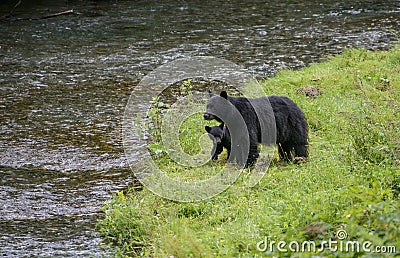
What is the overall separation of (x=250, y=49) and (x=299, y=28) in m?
2.44

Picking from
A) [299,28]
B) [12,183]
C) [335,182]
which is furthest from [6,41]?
[335,182]

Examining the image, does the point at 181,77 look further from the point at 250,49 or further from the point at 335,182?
the point at 335,182

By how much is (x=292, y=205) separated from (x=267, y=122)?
5.87 ft

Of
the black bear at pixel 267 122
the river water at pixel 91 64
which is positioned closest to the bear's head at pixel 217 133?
the black bear at pixel 267 122

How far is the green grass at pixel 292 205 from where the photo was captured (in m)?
4.31

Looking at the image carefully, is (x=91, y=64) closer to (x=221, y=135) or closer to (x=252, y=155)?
(x=221, y=135)

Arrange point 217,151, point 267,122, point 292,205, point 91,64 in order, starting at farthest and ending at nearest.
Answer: point 91,64, point 217,151, point 267,122, point 292,205

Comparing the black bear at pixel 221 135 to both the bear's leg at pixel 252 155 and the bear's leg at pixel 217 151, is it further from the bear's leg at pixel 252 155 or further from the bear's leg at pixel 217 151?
the bear's leg at pixel 252 155

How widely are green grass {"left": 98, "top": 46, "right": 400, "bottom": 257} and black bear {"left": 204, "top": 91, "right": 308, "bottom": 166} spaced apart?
9.7 inches

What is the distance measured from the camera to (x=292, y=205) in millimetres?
4914

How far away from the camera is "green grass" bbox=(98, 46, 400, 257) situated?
431cm

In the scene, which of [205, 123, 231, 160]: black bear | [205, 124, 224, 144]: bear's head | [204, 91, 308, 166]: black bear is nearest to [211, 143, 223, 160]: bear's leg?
[205, 123, 231, 160]: black bear

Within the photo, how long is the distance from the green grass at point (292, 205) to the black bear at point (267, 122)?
0.25m

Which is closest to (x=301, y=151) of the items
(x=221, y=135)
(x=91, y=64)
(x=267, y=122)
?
(x=267, y=122)
